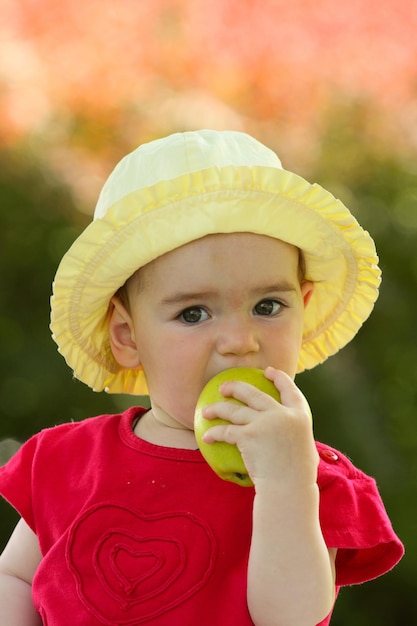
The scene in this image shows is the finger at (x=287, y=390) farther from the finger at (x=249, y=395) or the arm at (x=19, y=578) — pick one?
the arm at (x=19, y=578)

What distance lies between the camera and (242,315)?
211cm

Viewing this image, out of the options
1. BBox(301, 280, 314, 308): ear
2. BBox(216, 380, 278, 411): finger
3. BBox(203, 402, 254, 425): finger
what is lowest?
BBox(203, 402, 254, 425): finger

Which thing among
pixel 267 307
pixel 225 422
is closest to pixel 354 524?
pixel 225 422

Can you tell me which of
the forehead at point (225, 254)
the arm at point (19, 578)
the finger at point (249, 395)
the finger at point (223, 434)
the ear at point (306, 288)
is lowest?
the arm at point (19, 578)

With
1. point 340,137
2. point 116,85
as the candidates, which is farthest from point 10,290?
point 340,137

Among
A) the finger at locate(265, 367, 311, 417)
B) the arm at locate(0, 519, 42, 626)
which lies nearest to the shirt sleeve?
the finger at locate(265, 367, 311, 417)

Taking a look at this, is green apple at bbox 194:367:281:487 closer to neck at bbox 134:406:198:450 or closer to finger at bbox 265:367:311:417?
finger at bbox 265:367:311:417

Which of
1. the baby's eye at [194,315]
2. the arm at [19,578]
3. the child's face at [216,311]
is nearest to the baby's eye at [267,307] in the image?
the child's face at [216,311]

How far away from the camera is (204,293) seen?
2.11 metres

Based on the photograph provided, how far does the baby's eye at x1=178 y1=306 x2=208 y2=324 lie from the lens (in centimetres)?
214

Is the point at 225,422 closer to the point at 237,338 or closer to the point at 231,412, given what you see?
the point at 231,412

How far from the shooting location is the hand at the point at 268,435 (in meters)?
1.92

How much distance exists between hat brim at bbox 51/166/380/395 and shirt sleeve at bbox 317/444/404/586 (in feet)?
1.32

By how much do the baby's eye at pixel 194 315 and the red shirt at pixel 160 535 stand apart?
29 centimetres
